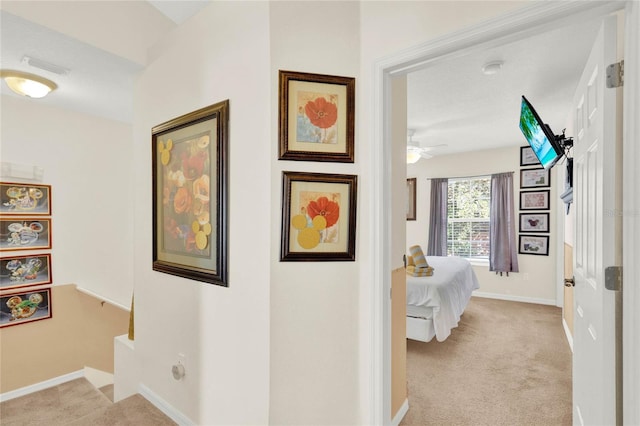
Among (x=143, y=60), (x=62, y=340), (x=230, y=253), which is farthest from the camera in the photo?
(x=62, y=340)

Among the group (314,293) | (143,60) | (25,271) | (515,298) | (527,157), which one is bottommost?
(515,298)

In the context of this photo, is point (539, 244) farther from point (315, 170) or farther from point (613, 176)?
point (315, 170)

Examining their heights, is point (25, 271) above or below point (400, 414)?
above

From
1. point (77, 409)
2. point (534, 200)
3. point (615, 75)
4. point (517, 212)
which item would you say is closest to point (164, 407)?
point (77, 409)

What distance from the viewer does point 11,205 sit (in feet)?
8.73

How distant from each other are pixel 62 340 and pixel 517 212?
6.13m

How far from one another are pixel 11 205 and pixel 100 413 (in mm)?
1981

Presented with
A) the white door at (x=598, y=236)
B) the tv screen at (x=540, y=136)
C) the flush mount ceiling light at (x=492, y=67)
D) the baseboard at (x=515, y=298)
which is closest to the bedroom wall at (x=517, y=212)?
the baseboard at (x=515, y=298)

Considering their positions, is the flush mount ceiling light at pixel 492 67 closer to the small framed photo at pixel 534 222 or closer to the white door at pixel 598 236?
the white door at pixel 598 236

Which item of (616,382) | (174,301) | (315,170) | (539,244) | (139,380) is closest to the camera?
(616,382)

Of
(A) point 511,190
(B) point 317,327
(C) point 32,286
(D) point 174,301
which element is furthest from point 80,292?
(A) point 511,190

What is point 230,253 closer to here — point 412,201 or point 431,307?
point 431,307

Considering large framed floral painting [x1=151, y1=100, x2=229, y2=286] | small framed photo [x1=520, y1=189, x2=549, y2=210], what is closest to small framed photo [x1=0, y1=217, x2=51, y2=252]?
large framed floral painting [x1=151, y1=100, x2=229, y2=286]
